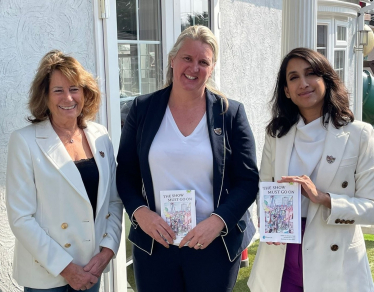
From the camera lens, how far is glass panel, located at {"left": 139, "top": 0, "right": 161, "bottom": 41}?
4.20m

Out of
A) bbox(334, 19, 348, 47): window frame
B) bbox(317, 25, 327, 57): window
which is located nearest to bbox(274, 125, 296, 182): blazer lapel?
bbox(317, 25, 327, 57): window

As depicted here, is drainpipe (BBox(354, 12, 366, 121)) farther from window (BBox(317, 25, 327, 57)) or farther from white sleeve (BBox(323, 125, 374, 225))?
white sleeve (BBox(323, 125, 374, 225))

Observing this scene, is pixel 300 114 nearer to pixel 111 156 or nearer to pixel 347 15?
pixel 111 156

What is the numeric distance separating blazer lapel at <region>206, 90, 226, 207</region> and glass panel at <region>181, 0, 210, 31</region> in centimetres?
243

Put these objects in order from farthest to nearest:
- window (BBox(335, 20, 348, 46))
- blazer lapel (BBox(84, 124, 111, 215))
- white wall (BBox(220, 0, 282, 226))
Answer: window (BBox(335, 20, 348, 46)), white wall (BBox(220, 0, 282, 226)), blazer lapel (BBox(84, 124, 111, 215))

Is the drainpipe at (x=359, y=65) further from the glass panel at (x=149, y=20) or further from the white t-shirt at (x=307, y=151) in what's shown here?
the white t-shirt at (x=307, y=151)

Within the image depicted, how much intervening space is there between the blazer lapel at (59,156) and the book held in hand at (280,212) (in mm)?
912

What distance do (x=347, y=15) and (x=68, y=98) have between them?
9.89 meters

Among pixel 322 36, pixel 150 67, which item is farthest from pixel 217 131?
pixel 322 36

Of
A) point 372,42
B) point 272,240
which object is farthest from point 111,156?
point 372,42

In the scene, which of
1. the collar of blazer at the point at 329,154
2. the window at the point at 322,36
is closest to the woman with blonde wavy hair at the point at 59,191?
the collar of blazer at the point at 329,154

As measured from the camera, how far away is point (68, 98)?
2455 mm

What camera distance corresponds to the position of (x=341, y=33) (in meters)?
11.4

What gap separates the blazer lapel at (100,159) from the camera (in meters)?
2.52
